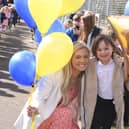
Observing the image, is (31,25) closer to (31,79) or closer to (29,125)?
(31,79)

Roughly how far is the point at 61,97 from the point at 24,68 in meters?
0.47

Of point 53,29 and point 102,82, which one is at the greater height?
point 53,29

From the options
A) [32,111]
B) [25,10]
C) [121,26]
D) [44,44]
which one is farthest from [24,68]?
[121,26]

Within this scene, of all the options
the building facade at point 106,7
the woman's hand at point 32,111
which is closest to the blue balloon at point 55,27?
the woman's hand at point 32,111

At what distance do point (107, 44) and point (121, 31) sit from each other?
0.59 feet

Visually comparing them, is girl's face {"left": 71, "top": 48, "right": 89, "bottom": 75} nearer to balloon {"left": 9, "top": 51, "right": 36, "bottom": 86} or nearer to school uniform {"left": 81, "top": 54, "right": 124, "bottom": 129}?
school uniform {"left": 81, "top": 54, "right": 124, "bottom": 129}

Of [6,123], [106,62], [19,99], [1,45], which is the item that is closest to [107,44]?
[106,62]

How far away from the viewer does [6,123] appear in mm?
7254

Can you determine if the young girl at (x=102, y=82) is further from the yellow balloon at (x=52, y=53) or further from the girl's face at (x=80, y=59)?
the yellow balloon at (x=52, y=53)

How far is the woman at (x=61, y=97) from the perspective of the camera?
4.45 meters

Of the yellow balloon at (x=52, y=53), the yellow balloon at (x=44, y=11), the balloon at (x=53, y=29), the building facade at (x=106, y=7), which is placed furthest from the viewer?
the building facade at (x=106, y=7)

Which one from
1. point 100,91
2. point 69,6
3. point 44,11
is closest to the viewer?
point 44,11

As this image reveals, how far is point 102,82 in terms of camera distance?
473cm

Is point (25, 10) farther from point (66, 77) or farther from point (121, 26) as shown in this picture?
point (121, 26)
